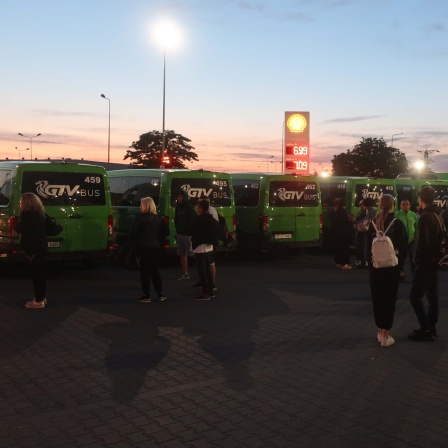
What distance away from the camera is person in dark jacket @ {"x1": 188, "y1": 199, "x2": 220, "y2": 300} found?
41.2 ft

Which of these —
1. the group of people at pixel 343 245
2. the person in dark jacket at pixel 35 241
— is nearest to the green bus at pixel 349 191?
the group of people at pixel 343 245

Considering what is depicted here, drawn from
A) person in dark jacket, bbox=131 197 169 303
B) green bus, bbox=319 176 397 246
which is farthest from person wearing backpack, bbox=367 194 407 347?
green bus, bbox=319 176 397 246

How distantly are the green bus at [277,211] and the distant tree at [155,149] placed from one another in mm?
32703

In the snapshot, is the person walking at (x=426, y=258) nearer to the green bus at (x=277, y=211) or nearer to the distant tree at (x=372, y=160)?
the green bus at (x=277, y=211)

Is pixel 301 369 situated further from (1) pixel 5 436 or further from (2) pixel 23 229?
(2) pixel 23 229

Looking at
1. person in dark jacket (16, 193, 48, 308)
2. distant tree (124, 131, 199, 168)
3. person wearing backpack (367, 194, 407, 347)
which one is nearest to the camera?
person wearing backpack (367, 194, 407, 347)

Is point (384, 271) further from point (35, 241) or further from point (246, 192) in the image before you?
point (246, 192)

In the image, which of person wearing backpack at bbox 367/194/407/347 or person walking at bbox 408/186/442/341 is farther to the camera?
person walking at bbox 408/186/442/341

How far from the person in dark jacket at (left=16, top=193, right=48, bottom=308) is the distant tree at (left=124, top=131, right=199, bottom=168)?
134 ft

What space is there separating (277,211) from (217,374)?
1233 cm

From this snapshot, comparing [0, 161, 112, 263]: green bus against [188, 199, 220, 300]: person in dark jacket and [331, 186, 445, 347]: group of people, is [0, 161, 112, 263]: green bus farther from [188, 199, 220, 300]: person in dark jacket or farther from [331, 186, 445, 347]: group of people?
[331, 186, 445, 347]: group of people

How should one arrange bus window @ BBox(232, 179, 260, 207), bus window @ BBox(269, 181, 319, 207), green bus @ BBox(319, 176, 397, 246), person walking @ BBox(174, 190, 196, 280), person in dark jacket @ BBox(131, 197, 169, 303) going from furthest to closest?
green bus @ BBox(319, 176, 397, 246) < bus window @ BBox(232, 179, 260, 207) < bus window @ BBox(269, 181, 319, 207) < person walking @ BBox(174, 190, 196, 280) < person in dark jacket @ BBox(131, 197, 169, 303)

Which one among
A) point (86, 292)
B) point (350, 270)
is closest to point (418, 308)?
point (86, 292)

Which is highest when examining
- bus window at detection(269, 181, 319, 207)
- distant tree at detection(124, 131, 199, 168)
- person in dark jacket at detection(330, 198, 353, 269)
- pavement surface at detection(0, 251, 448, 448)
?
distant tree at detection(124, 131, 199, 168)
